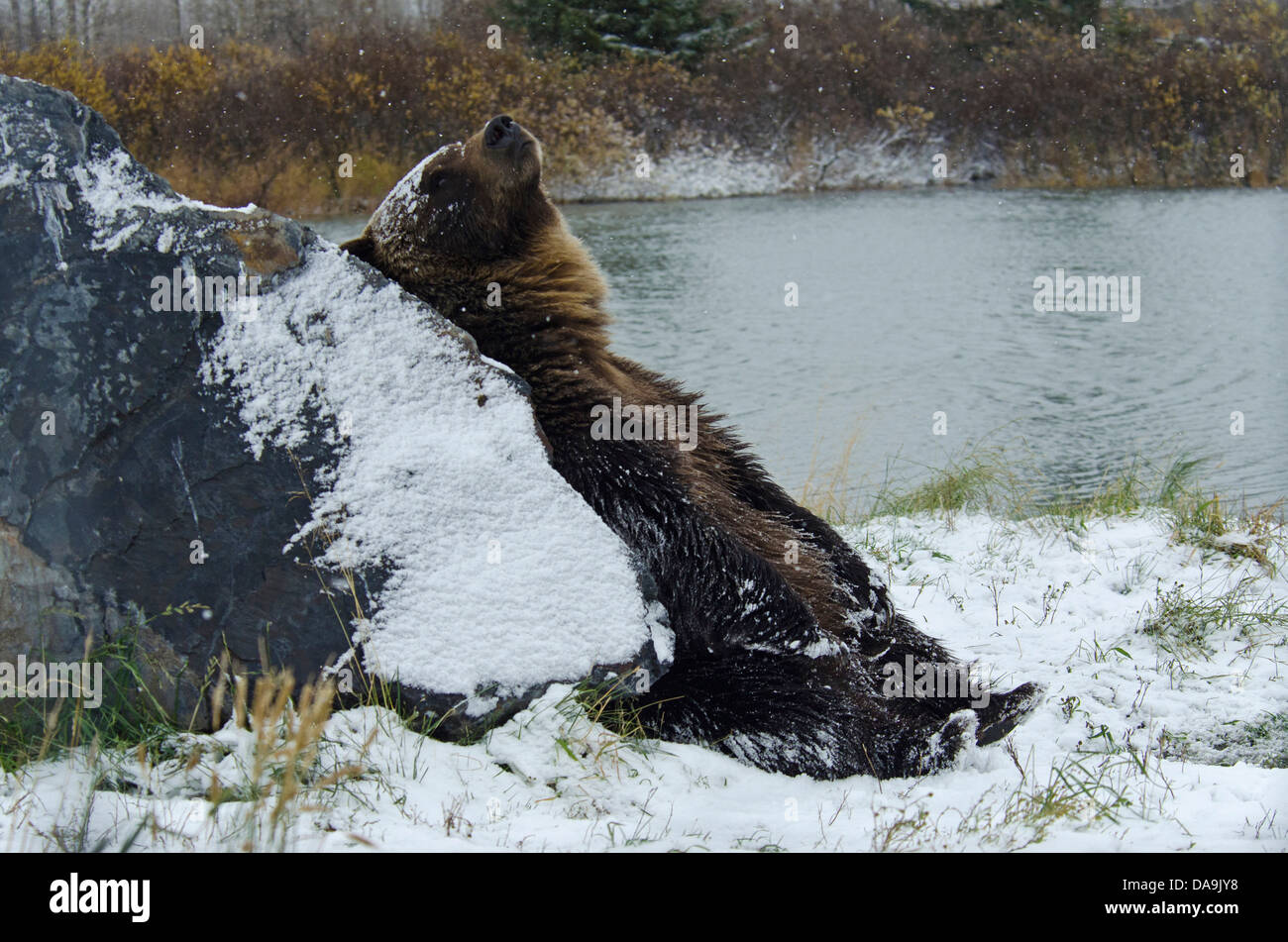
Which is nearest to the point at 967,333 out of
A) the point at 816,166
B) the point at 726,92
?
the point at 816,166

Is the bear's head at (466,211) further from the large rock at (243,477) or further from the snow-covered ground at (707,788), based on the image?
the snow-covered ground at (707,788)

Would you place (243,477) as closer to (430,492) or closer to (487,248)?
(430,492)

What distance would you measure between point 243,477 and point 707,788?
1377 millimetres

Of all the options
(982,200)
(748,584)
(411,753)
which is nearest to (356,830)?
(411,753)

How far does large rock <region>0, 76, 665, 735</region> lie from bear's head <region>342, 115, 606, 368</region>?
0.41m

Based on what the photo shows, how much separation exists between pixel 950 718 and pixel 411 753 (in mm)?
1534

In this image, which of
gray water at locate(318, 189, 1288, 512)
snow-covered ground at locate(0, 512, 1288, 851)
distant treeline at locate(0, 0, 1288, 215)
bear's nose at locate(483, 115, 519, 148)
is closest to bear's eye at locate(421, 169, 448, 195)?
bear's nose at locate(483, 115, 519, 148)

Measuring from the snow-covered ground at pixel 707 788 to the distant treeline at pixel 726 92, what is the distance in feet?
50.8

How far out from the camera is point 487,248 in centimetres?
331

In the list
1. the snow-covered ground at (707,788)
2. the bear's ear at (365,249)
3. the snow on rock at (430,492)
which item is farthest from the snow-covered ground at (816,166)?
the snow on rock at (430,492)

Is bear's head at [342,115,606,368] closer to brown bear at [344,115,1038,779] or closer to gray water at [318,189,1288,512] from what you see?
brown bear at [344,115,1038,779]

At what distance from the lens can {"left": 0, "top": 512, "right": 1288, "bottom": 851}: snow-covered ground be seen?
2086 millimetres

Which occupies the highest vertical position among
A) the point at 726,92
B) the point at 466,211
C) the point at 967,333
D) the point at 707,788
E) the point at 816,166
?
the point at 726,92

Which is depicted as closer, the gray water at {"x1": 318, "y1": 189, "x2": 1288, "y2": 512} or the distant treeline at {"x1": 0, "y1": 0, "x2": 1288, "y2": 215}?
the gray water at {"x1": 318, "y1": 189, "x2": 1288, "y2": 512}
